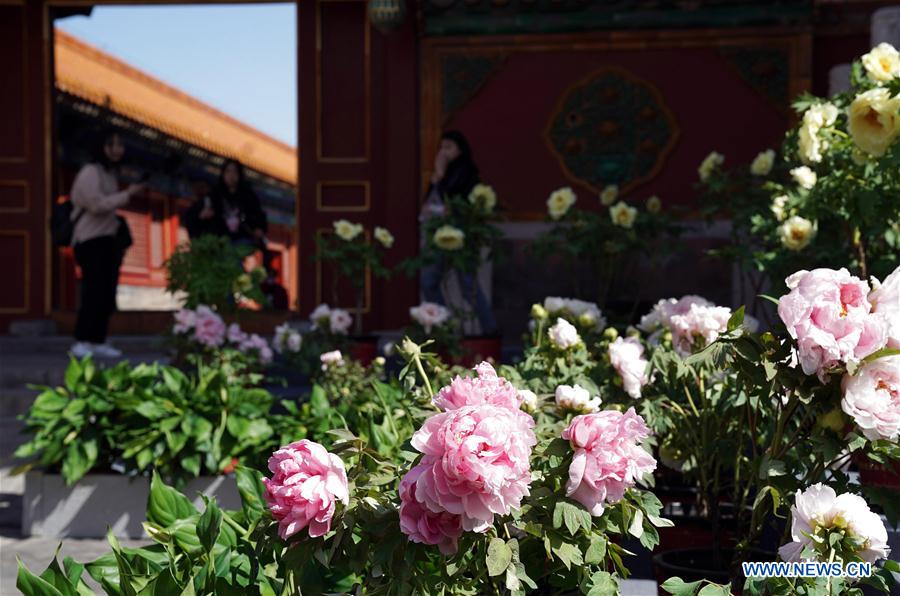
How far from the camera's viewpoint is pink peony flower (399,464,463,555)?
1.59 metres

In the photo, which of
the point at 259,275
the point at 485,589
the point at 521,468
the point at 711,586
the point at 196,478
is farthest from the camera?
the point at 259,275

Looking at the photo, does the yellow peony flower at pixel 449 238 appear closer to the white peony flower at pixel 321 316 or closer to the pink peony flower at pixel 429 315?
the pink peony flower at pixel 429 315

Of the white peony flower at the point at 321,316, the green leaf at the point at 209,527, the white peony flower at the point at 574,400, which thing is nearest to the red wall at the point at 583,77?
the white peony flower at the point at 321,316

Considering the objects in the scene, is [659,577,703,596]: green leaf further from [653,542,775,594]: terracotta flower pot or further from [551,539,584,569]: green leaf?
[653,542,775,594]: terracotta flower pot

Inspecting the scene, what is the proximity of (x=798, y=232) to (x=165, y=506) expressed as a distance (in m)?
2.53

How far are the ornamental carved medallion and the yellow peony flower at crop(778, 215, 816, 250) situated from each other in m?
6.06

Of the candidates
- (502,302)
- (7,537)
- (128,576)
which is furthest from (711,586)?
(502,302)

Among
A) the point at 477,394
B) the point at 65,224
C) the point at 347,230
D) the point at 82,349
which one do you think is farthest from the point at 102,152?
the point at 477,394

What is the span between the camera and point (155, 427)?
14.8 feet

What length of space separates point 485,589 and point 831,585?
588 mm

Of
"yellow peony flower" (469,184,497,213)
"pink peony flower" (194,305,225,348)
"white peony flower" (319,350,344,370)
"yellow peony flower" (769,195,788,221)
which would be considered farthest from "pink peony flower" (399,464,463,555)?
"yellow peony flower" (469,184,497,213)

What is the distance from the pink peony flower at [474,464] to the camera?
1.48 m

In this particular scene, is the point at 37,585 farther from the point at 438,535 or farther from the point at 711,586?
the point at 711,586

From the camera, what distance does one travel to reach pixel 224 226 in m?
10.4
